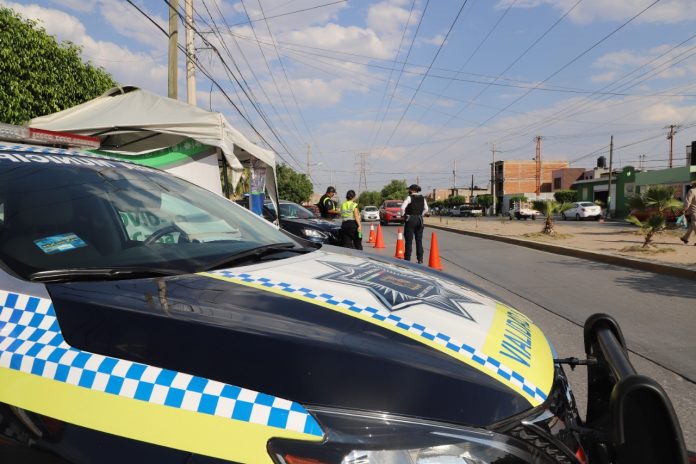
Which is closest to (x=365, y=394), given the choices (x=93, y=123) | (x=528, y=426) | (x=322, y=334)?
(x=322, y=334)

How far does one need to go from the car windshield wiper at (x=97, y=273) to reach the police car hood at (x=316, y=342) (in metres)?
0.07

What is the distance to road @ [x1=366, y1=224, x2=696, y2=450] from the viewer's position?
3838 millimetres

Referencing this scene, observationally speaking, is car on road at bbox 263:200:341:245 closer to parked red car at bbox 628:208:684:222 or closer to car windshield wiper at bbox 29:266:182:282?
car windshield wiper at bbox 29:266:182:282

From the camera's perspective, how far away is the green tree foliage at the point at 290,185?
2596 inches

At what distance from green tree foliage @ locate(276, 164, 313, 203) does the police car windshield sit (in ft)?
198

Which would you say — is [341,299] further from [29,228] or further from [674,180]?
[674,180]

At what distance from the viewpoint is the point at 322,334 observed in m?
1.38

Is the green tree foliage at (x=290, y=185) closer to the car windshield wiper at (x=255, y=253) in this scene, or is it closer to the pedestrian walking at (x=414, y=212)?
the pedestrian walking at (x=414, y=212)

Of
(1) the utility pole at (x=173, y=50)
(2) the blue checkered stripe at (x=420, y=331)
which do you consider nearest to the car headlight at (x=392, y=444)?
(2) the blue checkered stripe at (x=420, y=331)

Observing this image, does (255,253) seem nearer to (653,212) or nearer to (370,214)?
(653,212)

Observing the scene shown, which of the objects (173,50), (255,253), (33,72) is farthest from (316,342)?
(173,50)

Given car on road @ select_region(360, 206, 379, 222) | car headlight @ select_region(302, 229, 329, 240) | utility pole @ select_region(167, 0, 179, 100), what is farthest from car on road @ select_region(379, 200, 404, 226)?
car headlight @ select_region(302, 229, 329, 240)

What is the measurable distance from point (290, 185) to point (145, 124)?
59.4 metres

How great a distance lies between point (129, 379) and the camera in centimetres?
122
